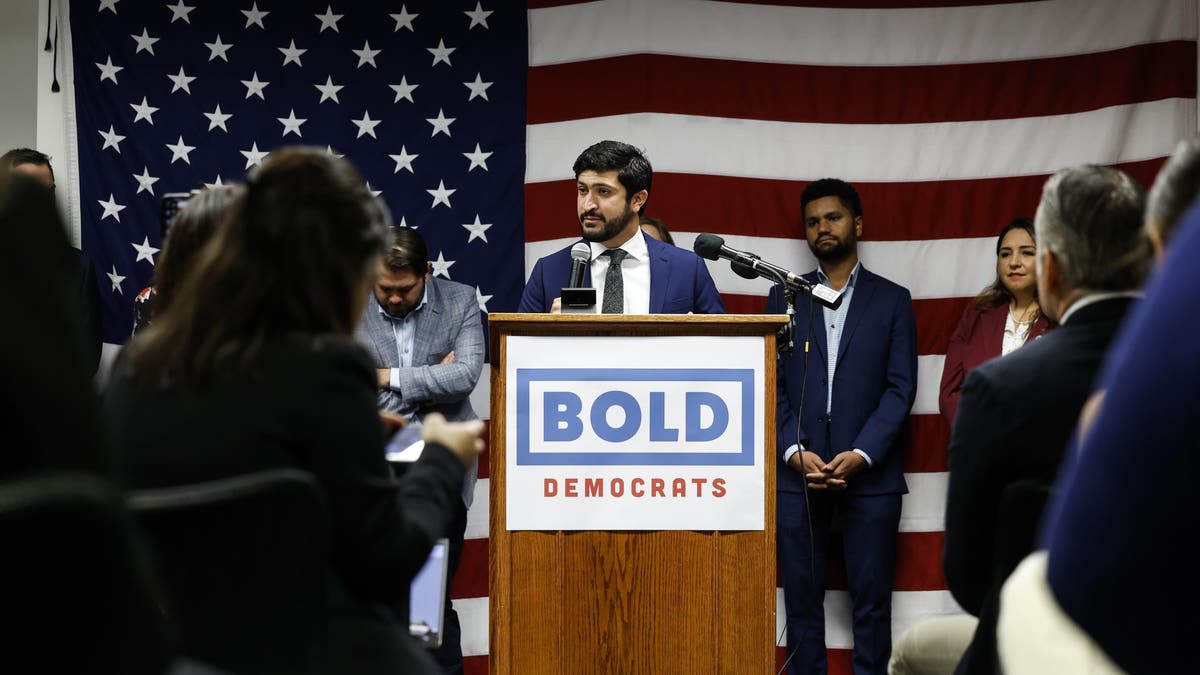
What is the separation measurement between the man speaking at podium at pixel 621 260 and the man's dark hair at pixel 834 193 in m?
0.87

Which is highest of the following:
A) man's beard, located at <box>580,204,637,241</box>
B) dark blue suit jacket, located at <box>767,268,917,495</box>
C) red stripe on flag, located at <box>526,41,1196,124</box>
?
red stripe on flag, located at <box>526,41,1196,124</box>

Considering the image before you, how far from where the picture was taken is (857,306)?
467 centimetres

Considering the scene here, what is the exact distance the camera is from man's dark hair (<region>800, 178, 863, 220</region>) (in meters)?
4.74

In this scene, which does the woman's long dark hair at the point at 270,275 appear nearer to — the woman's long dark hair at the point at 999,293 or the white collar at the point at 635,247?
the white collar at the point at 635,247

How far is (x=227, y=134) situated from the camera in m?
4.73

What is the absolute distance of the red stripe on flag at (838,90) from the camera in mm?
4828

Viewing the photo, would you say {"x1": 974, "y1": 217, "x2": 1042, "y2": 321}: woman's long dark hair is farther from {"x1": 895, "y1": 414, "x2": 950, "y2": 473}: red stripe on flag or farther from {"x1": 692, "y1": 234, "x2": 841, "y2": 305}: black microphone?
{"x1": 692, "y1": 234, "x2": 841, "y2": 305}: black microphone

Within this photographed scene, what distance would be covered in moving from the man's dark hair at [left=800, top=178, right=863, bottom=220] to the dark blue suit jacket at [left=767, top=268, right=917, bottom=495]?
0.98ft

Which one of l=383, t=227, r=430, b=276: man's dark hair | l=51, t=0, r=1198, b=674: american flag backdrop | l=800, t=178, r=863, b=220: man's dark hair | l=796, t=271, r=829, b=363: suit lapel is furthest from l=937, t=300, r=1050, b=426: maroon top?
l=383, t=227, r=430, b=276: man's dark hair

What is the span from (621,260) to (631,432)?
3.91ft

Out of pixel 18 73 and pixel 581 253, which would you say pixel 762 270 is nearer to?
pixel 581 253

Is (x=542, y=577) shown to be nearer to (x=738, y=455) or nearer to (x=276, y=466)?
(x=738, y=455)

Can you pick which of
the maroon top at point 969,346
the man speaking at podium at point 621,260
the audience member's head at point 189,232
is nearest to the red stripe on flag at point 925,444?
the maroon top at point 969,346

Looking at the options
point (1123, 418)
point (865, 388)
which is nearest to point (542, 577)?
point (865, 388)
